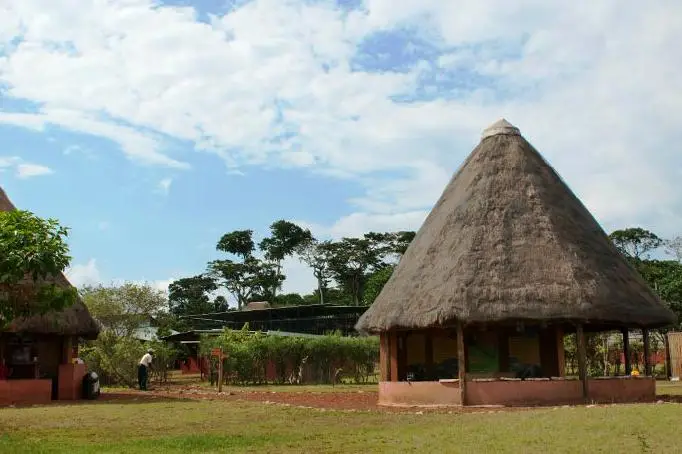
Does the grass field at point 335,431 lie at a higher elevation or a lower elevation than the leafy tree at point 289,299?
lower

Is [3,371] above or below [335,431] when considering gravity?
above

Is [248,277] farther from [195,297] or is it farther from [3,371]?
[3,371]

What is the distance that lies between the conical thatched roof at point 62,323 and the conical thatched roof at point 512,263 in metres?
8.24

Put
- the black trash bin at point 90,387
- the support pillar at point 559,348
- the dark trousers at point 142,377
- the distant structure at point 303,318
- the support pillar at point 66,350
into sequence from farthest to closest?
the distant structure at point 303,318 → the dark trousers at point 142,377 → the support pillar at point 66,350 → the black trash bin at point 90,387 → the support pillar at point 559,348

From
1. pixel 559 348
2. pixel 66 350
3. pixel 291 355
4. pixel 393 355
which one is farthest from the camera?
pixel 291 355

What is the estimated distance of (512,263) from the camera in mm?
18859

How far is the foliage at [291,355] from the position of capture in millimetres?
33688

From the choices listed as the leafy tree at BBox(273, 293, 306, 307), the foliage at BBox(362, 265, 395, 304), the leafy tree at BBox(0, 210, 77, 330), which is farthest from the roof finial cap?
the leafy tree at BBox(273, 293, 306, 307)

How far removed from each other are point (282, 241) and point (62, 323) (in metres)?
60.5

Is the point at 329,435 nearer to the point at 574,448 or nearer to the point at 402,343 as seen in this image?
the point at 574,448

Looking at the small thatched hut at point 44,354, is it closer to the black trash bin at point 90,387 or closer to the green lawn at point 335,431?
the black trash bin at point 90,387

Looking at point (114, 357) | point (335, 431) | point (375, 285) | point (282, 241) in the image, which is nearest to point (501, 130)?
point (335, 431)

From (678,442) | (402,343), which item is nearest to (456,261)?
(402,343)

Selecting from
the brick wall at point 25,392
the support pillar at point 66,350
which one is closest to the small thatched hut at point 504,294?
the brick wall at point 25,392
